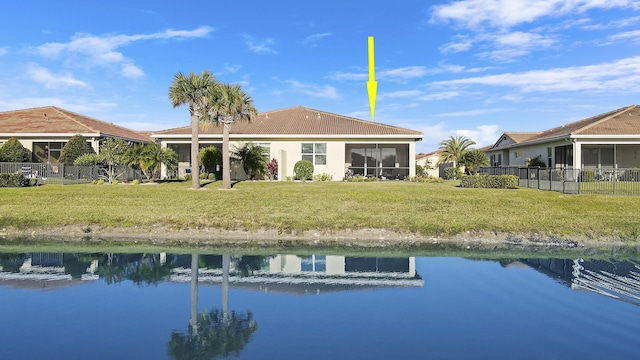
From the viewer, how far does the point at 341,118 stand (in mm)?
38000

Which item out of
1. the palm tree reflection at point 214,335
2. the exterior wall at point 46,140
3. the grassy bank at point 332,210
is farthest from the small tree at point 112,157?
the palm tree reflection at point 214,335

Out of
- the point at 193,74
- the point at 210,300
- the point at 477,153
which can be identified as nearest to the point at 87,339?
the point at 210,300

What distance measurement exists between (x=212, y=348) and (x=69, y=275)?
6900 millimetres

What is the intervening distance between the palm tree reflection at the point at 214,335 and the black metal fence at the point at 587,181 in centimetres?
1992

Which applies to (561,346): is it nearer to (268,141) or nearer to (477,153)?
(268,141)

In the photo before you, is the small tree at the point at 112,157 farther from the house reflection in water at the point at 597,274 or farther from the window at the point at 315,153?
the house reflection in water at the point at 597,274

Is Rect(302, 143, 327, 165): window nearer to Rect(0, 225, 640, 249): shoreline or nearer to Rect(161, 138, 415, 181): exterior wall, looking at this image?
Rect(161, 138, 415, 181): exterior wall

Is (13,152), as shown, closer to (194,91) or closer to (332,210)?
(194,91)

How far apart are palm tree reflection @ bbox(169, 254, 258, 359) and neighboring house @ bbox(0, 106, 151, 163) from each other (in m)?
27.6

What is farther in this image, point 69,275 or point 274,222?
point 274,222

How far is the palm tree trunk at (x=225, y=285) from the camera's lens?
9.04m

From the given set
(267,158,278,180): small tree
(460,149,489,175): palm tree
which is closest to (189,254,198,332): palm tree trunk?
(267,158,278,180): small tree

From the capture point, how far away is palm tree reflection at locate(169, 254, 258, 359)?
7039 millimetres

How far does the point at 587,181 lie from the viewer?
24.2m
